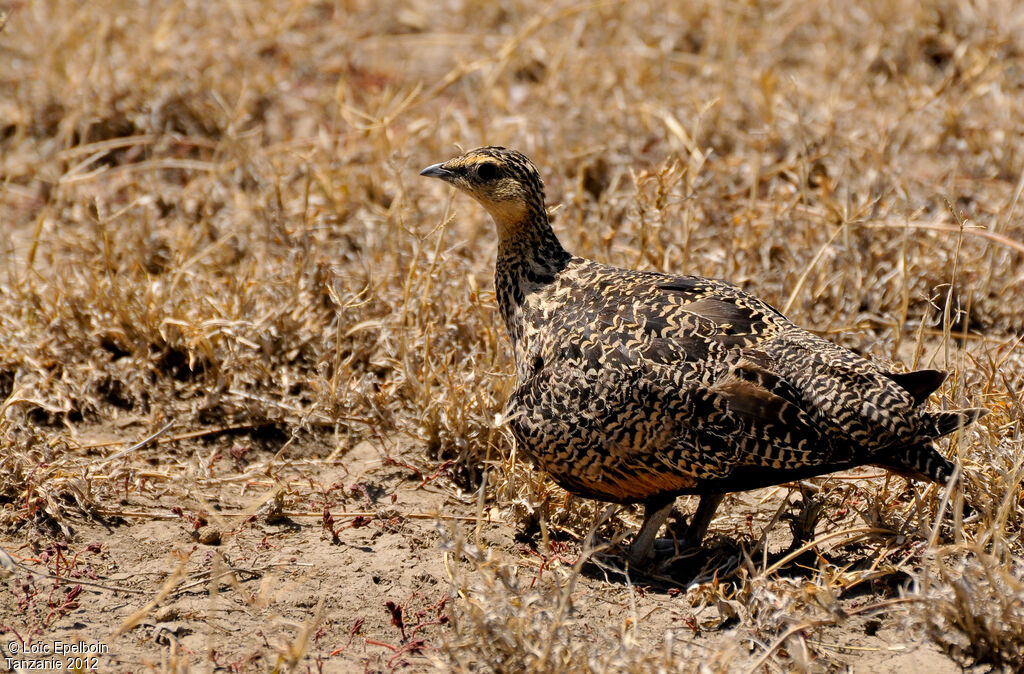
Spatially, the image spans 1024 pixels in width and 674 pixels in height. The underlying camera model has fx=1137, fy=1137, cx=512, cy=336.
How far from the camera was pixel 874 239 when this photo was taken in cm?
637

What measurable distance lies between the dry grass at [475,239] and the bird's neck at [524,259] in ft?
1.15

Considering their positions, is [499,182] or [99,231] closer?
[499,182]

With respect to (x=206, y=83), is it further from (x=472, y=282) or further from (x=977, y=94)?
(x=977, y=94)

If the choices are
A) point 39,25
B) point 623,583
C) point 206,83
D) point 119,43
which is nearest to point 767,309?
point 623,583

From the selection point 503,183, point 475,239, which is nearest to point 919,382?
point 503,183

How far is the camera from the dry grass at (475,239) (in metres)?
4.50

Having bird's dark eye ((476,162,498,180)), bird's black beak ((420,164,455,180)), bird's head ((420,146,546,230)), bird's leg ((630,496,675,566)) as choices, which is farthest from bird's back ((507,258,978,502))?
bird's black beak ((420,164,455,180))

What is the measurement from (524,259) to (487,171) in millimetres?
422

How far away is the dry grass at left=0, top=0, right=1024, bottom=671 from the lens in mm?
4496

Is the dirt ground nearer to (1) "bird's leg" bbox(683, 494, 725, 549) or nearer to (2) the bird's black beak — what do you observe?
(1) "bird's leg" bbox(683, 494, 725, 549)

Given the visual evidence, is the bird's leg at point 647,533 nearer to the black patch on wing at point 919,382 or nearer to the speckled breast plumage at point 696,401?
the speckled breast plumage at point 696,401

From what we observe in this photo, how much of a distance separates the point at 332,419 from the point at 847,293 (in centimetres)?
287

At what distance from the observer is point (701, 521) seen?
4809 mm

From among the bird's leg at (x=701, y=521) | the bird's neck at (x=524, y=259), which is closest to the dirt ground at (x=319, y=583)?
the bird's leg at (x=701, y=521)
